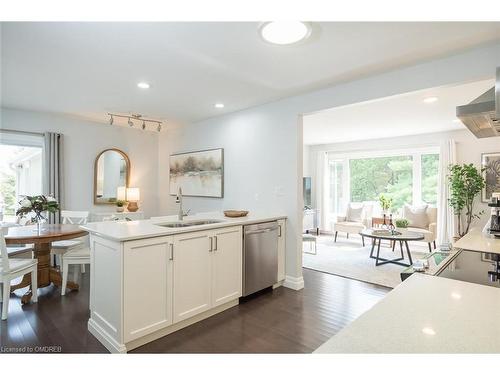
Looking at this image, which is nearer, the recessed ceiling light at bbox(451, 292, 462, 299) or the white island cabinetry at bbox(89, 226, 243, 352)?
the recessed ceiling light at bbox(451, 292, 462, 299)

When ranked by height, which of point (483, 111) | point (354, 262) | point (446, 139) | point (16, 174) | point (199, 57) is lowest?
point (354, 262)

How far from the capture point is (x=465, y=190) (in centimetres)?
514

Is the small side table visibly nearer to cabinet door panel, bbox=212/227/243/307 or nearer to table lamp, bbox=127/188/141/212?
cabinet door panel, bbox=212/227/243/307

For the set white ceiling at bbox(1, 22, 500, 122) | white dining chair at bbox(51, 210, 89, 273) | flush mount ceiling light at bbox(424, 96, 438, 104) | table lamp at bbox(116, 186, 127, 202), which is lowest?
white dining chair at bbox(51, 210, 89, 273)

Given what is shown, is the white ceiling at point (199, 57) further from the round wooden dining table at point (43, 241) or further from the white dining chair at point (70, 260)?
the white dining chair at point (70, 260)

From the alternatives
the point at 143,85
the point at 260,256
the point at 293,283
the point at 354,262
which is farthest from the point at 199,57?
the point at 354,262

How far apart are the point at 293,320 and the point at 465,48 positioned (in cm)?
279

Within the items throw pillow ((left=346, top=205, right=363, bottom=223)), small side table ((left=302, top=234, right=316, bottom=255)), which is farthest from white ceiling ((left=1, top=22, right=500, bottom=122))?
throw pillow ((left=346, top=205, right=363, bottom=223))

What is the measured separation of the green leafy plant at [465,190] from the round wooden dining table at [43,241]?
619cm

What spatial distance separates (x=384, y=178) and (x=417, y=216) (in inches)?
52.7

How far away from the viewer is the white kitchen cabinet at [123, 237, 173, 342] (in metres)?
2.12

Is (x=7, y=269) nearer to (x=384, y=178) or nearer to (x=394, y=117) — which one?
(x=394, y=117)

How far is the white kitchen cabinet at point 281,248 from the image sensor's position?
3551 millimetres

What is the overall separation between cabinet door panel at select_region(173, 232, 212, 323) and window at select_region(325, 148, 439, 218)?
18.1 feet
